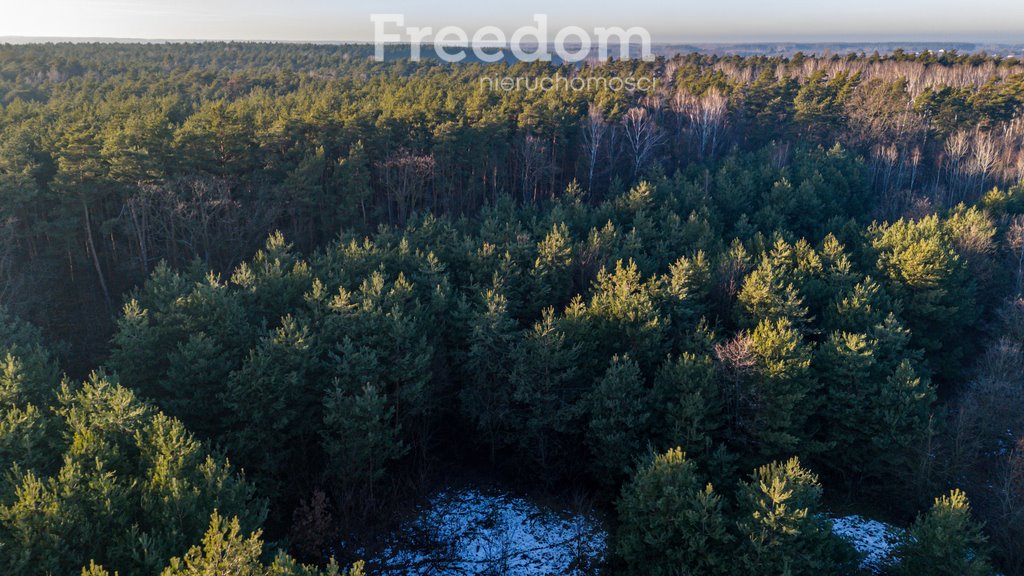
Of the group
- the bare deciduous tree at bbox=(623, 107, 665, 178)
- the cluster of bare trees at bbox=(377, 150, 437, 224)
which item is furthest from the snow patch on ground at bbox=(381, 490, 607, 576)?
the bare deciduous tree at bbox=(623, 107, 665, 178)

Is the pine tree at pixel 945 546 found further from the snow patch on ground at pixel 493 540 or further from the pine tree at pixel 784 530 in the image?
the snow patch on ground at pixel 493 540

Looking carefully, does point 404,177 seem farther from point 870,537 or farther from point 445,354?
point 870,537

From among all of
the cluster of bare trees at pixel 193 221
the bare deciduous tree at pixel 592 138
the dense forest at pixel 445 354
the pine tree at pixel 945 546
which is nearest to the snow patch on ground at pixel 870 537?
the dense forest at pixel 445 354

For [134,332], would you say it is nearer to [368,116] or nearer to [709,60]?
[368,116]

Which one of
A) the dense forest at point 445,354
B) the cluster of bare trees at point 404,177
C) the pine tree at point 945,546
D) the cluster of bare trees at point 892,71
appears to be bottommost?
the pine tree at point 945,546

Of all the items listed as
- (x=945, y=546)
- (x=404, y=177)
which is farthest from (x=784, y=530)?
(x=404, y=177)

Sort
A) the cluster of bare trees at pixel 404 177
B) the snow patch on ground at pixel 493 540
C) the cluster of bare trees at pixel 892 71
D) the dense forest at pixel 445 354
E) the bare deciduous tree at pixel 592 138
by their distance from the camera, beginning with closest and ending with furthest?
the dense forest at pixel 445 354
the snow patch on ground at pixel 493 540
the cluster of bare trees at pixel 404 177
the bare deciduous tree at pixel 592 138
the cluster of bare trees at pixel 892 71

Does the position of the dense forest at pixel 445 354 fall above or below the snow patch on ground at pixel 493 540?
above
